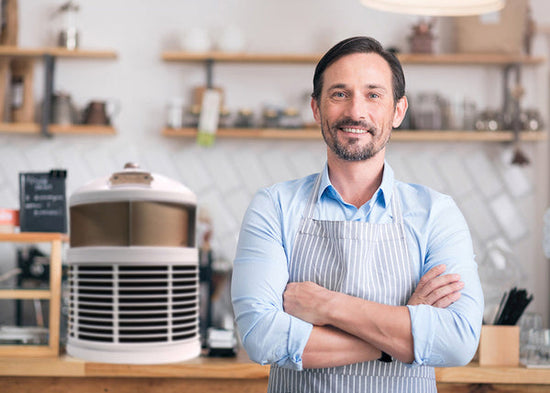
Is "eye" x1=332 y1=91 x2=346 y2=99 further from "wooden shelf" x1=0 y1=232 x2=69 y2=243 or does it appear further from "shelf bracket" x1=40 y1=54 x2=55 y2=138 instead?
"shelf bracket" x1=40 y1=54 x2=55 y2=138

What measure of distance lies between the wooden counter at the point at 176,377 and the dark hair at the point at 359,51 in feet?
4.40

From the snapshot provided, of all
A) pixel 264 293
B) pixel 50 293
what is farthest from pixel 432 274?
pixel 50 293

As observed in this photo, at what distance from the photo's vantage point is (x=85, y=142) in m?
3.97

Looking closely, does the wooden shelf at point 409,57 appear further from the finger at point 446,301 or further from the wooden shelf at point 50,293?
the finger at point 446,301

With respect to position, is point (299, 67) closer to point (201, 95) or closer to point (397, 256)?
point (201, 95)

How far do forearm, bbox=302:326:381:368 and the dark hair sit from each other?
0.58 m

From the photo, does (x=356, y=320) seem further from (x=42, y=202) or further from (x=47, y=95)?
(x=47, y=95)

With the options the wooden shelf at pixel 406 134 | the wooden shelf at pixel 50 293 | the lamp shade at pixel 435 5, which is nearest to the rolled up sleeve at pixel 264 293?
the lamp shade at pixel 435 5

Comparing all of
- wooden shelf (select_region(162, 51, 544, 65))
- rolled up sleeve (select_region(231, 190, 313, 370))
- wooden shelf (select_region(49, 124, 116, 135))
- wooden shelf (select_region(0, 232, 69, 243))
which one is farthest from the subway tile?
rolled up sleeve (select_region(231, 190, 313, 370))

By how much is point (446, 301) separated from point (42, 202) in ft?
6.01

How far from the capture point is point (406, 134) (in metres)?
3.74

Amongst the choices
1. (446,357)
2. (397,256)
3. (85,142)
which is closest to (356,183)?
(397,256)

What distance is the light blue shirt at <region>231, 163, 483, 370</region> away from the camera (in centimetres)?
148

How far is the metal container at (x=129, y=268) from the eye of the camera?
1.78 meters
